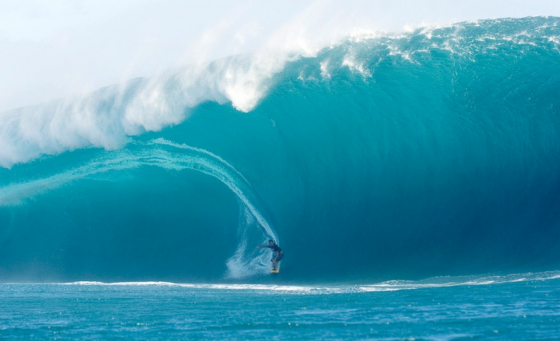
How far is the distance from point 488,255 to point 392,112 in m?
3.58

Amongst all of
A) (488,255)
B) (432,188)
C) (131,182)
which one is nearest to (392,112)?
(432,188)

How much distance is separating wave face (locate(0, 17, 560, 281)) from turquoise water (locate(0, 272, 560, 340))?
1412 millimetres

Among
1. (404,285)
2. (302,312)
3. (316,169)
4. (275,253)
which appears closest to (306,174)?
(316,169)

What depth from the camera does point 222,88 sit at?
42.1 feet

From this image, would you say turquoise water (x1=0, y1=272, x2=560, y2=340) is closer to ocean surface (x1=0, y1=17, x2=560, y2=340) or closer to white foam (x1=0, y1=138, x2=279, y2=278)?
ocean surface (x1=0, y1=17, x2=560, y2=340)

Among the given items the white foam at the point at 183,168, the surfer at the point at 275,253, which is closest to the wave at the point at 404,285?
the surfer at the point at 275,253

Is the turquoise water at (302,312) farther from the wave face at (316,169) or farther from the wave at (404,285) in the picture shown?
the wave face at (316,169)

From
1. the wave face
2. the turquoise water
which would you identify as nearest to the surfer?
the wave face

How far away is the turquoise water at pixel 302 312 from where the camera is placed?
5.31 meters

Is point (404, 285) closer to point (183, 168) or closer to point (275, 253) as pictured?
point (275, 253)

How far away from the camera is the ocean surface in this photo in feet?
33.9

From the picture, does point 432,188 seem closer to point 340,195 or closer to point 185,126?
point 340,195

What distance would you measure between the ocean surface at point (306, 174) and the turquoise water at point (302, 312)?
0.22 meters

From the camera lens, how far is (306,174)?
11.4 m
